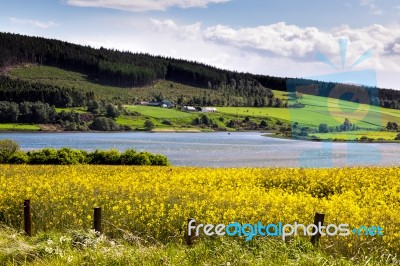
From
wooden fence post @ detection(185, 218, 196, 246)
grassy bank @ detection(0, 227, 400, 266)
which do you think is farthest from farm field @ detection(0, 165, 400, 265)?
wooden fence post @ detection(185, 218, 196, 246)

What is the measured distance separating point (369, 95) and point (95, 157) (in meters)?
27.5

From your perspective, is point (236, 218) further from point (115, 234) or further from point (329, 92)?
point (329, 92)

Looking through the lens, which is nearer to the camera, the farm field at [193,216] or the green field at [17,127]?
the farm field at [193,216]

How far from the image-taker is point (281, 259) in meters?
10.8

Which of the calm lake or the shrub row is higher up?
the shrub row

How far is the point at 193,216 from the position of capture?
15.9 metres

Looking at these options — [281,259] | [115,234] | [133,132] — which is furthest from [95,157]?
[133,132]

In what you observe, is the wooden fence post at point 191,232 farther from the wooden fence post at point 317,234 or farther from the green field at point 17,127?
the green field at point 17,127

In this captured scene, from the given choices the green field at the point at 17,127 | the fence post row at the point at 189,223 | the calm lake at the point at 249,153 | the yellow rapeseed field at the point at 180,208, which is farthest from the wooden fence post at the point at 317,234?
the green field at the point at 17,127

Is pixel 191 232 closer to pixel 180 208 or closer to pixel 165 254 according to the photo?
pixel 165 254

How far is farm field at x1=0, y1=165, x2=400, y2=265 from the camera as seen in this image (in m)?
11.3

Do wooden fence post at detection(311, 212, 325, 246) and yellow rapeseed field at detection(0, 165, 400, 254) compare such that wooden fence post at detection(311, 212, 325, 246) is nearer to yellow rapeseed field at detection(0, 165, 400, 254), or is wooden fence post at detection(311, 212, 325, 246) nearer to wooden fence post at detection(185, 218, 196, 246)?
yellow rapeseed field at detection(0, 165, 400, 254)

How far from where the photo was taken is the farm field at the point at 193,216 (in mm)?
11320

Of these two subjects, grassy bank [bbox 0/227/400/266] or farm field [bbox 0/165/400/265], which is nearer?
grassy bank [bbox 0/227/400/266]
